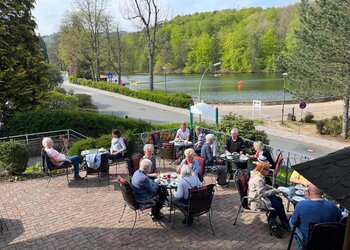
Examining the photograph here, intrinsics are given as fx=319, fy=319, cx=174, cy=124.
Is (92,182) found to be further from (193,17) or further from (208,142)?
(193,17)

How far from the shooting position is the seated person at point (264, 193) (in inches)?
227

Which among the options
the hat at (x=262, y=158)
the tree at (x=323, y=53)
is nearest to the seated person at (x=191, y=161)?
the hat at (x=262, y=158)

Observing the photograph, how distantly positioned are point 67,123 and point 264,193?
11.5m

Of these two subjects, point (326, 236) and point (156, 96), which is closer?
point (326, 236)

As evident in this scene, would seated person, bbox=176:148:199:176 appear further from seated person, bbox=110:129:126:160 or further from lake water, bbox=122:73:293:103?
lake water, bbox=122:73:293:103

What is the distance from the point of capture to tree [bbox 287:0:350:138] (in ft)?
58.9

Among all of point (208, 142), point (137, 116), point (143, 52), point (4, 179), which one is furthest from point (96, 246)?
point (143, 52)

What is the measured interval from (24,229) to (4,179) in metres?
3.53

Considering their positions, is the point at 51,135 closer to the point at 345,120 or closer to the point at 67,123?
the point at 67,123

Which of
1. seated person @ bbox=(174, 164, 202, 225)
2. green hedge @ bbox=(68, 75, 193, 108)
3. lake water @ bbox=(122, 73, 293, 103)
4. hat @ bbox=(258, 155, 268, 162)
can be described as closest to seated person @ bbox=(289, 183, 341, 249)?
seated person @ bbox=(174, 164, 202, 225)

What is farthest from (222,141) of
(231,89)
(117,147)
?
(231,89)

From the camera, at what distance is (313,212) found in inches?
181

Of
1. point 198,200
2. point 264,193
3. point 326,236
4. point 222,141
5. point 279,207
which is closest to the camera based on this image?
point 326,236

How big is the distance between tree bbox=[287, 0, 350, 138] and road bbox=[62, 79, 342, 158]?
3522mm
